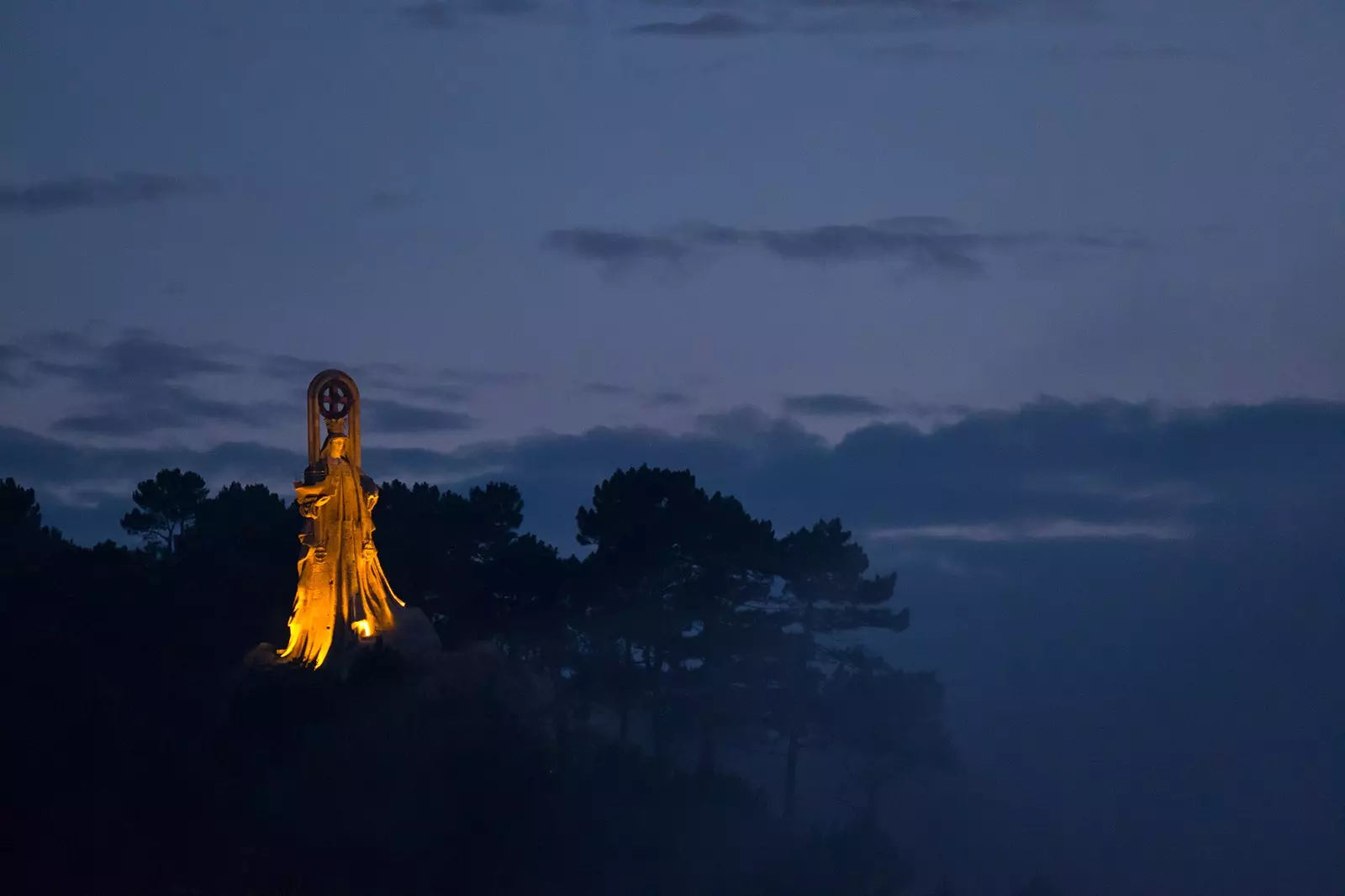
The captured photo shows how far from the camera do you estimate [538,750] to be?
4253cm

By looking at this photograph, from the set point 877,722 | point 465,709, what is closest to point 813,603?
point 877,722

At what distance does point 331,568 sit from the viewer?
39.8 meters

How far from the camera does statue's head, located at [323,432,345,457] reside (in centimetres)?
3956

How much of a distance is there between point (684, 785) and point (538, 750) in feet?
19.8

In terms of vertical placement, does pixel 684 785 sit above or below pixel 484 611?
below

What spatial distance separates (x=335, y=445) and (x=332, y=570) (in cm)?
258

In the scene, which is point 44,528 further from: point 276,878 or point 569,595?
point 276,878

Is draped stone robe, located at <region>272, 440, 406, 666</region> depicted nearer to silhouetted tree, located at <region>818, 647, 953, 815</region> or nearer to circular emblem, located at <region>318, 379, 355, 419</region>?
circular emblem, located at <region>318, 379, 355, 419</region>

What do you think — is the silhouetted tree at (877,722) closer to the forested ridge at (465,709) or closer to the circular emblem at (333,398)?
the forested ridge at (465,709)

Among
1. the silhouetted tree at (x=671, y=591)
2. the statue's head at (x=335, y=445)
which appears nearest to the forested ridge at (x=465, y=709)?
the silhouetted tree at (x=671, y=591)

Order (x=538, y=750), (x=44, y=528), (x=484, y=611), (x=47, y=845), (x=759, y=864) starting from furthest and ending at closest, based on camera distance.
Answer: (x=44, y=528) → (x=484, y=611) → (x=759, y=864) → (x=538, y=750) → (x=47, y=845)

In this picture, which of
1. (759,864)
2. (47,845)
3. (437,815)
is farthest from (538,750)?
(47,845)

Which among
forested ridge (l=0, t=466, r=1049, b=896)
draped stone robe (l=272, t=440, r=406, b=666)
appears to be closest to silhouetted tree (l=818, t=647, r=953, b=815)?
forested ridge (l=0, t=466, r=1049, b=896)

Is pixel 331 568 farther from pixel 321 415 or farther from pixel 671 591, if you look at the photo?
pixel 671 591
